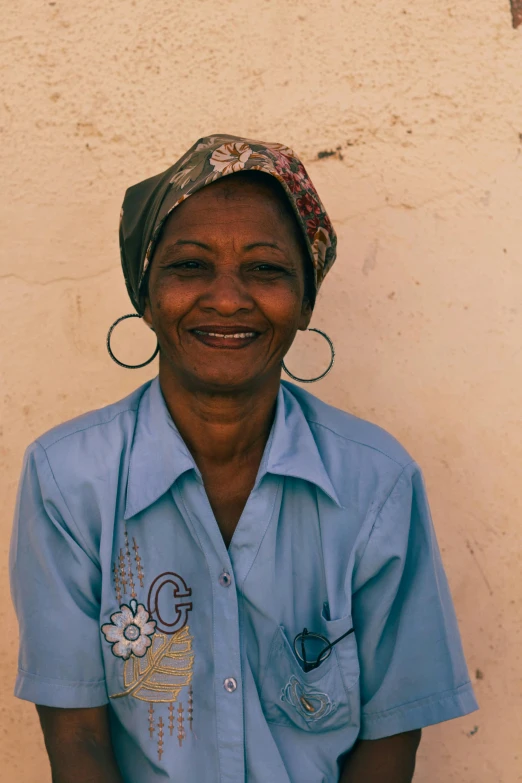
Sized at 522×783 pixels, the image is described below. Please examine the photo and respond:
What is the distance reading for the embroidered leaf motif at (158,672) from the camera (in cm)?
186

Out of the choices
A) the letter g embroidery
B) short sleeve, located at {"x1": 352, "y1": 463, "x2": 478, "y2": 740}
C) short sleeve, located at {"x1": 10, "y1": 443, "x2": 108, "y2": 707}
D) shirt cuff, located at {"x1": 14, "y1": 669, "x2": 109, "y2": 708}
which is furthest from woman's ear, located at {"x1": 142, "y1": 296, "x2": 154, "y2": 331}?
shirt cuff, located at {"x1": 14, "y1": 669, "x2": 109, "y2": 708}

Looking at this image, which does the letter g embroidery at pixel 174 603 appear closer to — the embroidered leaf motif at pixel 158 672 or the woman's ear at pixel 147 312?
the embroidered leaf motif at pixel 158 672

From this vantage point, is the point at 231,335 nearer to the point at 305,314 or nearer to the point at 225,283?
the point at 225,283

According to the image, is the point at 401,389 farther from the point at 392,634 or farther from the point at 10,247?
the point at 10,247

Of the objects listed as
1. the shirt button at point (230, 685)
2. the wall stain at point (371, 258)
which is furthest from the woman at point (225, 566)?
the wall stain at point (371, 258)

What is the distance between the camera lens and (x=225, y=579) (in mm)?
1867

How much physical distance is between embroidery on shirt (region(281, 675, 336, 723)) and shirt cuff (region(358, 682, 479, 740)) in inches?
4.7

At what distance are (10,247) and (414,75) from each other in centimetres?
115

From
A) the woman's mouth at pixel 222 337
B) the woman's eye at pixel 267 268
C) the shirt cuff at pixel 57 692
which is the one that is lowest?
the shirt cuff at pixel 57 692

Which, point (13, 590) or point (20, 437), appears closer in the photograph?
point (13, 590)

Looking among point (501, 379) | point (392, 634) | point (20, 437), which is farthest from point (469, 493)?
point (20, 437)

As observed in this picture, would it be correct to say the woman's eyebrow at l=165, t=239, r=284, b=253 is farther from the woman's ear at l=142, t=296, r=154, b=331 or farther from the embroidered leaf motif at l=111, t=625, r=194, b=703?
the embroidered leaf motif at l=111, t=625, r=194, b=703

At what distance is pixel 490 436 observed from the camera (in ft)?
7.89

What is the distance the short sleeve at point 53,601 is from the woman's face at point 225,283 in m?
0.39
